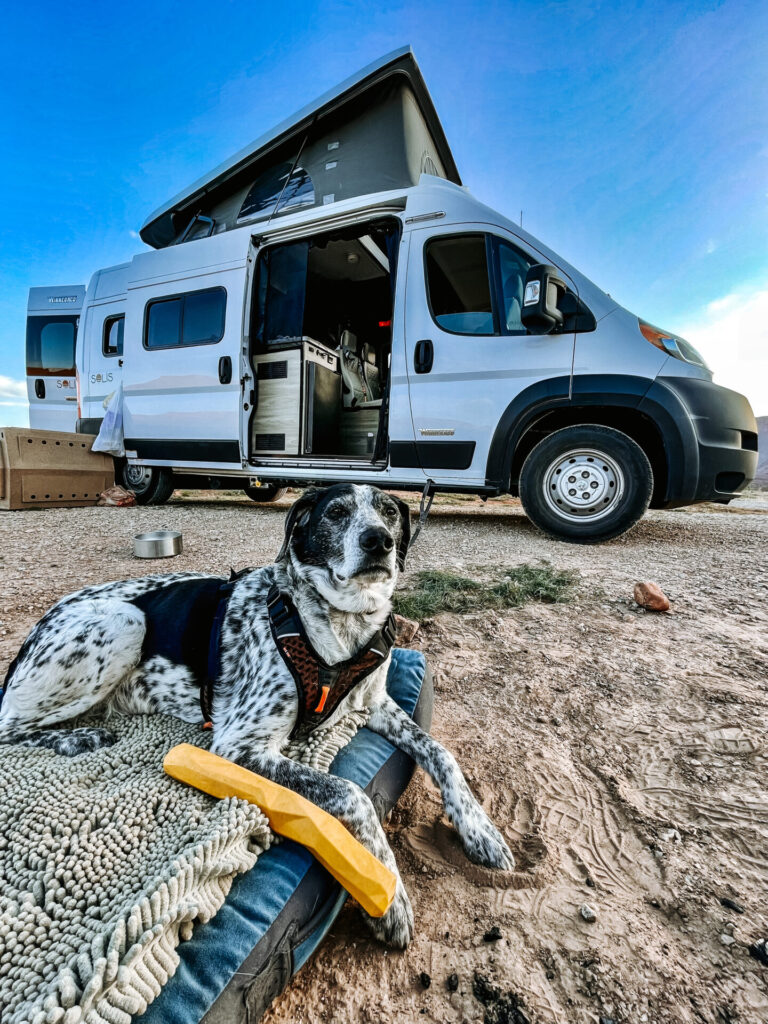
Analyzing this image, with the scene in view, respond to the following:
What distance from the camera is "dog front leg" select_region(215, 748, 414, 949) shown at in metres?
1.08

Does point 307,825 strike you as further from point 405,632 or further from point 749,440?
point 749,440

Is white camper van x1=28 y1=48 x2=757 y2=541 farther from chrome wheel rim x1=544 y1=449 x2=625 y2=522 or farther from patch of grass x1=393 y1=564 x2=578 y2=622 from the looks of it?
patch of grass x1=393 y1=564 x2=578 y2=622

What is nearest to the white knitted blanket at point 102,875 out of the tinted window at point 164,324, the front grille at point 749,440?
the front grille at point 749,440

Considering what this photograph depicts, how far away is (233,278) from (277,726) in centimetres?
598

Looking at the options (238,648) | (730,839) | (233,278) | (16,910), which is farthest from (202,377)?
(730,839)

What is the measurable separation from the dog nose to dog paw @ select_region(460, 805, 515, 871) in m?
0.90

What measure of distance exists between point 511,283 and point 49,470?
6.68 meters

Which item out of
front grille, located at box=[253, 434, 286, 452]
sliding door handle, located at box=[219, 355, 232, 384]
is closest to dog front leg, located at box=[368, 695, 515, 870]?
front grille, located at box=[253, 434, 286, 452]

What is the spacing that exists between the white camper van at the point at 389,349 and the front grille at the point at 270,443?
4 centimetres

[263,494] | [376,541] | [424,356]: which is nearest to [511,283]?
[424,356]

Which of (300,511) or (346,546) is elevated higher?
(300,511)

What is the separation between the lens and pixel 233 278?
5930 millimetres

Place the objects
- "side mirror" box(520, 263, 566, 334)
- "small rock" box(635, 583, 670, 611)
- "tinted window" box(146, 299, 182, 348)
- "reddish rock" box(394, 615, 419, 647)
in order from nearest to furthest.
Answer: "reddish rock" box(394, 615, 419, 647) < "small rock" box(635, 583, 670, 611) < "side mirror" box(520, 263, 566, 334) < "tinted window" box(146, 299, 182, 348)

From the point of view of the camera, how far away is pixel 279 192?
6.28 meters
